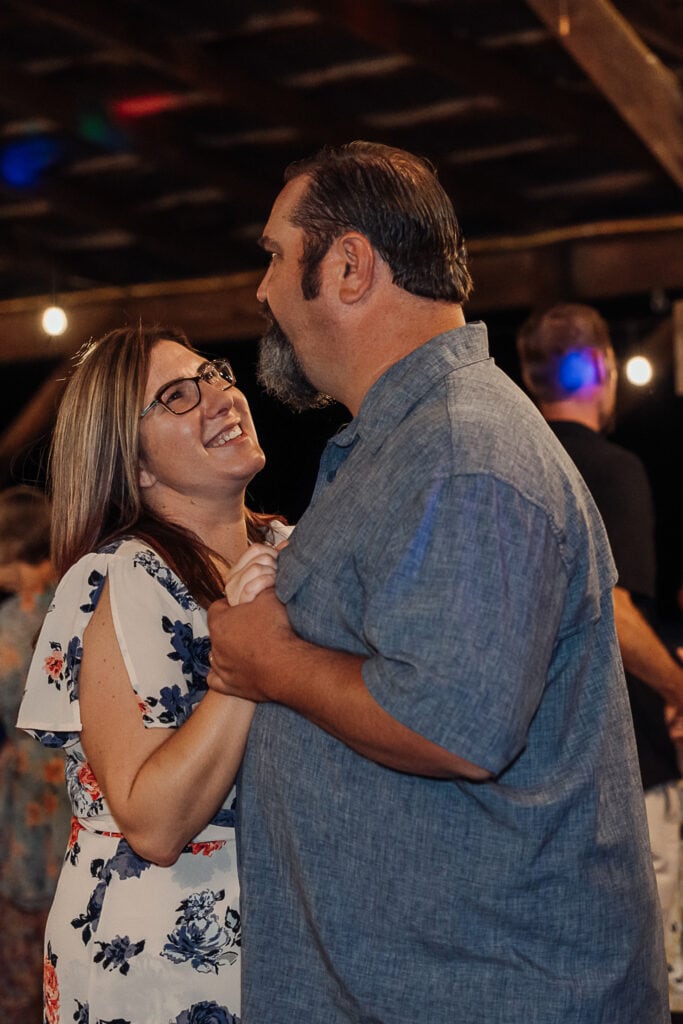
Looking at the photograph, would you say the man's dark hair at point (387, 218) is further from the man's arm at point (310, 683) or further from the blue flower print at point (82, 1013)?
the blue flower print at point (82, 1013)

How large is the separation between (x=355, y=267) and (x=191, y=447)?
1.89ft

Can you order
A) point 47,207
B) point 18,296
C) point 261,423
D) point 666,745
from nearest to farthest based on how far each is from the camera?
point 666,745 → point 261,423 → point 47,207 → point 18,296

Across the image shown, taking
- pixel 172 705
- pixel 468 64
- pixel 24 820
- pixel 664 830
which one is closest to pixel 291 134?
pixel 468 64

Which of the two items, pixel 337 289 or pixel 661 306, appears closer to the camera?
pixel 337 289

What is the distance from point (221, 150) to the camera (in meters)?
6.10

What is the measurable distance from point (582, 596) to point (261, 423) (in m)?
2.11

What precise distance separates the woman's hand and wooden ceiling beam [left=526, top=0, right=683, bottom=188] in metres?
2.84

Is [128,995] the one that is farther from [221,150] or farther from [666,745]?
[221,150]

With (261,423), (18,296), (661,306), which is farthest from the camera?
(18,296)

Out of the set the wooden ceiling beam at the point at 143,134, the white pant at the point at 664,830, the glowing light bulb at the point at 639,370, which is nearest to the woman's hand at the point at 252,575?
the white pant at the point at 664,830

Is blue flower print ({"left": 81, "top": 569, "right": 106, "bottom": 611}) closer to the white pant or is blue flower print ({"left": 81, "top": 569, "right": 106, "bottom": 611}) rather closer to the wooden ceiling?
the white pant

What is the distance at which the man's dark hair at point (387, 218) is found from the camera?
1.58 m

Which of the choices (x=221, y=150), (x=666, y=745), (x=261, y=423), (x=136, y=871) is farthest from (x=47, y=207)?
(x=136, y=871)

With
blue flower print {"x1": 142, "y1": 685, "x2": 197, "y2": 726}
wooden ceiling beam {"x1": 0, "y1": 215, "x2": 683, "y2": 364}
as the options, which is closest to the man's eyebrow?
blue flower print {"x1": 142, "y1": 685, "x2": 197, "y2": 726}
